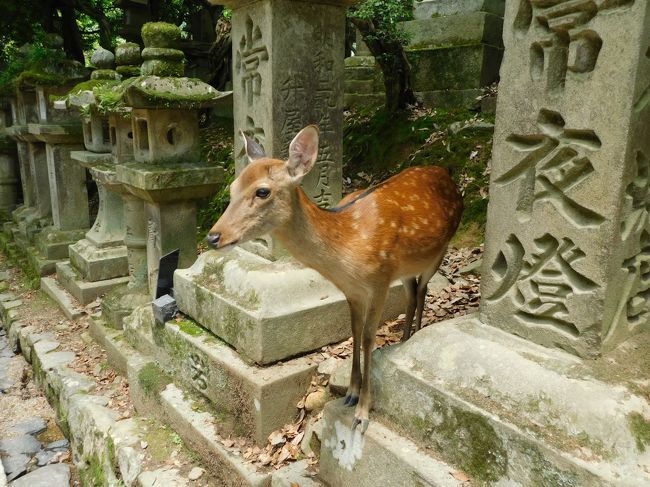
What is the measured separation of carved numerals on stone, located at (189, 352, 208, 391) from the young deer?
142 centimetres

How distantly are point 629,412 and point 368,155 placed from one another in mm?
6421

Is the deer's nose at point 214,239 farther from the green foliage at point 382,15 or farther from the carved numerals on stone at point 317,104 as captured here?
the green foliage at point 382,15

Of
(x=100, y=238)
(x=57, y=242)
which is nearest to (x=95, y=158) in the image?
(x=100, y=238)

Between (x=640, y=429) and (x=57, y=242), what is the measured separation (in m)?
8.83

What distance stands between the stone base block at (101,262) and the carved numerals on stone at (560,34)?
6.43m

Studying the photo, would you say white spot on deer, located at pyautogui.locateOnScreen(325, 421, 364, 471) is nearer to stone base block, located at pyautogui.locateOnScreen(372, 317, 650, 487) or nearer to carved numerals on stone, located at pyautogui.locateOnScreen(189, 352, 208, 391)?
stone base block, located at pyautogui.locateOnScreen(372, 317, 650, 487)

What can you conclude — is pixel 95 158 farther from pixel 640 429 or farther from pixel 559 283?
pixel 640 429

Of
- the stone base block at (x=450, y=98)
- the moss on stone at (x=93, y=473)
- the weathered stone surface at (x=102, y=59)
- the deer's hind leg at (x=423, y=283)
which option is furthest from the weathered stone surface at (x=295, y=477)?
the weathered stone surface at (x=102, y=59)

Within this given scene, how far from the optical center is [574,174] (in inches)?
89.4

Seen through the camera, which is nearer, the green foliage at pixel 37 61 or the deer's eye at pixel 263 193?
the deer's eye at pixel 263 193

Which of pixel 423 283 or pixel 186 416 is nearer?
pixel 423 283

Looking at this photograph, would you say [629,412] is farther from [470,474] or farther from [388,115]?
[388,115]

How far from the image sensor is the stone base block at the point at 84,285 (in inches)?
283

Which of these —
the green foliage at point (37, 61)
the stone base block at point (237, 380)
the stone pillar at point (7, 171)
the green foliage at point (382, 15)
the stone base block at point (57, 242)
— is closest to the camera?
the stone base block at point (237, 380)
